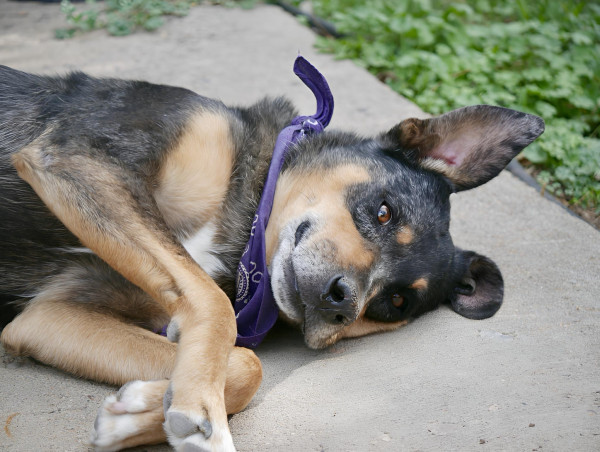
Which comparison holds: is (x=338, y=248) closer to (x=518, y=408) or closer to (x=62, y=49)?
(x=518, y=408)

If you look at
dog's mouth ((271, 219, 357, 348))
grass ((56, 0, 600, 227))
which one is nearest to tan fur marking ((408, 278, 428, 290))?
dog's mouth ((271, 219, 357, 348))

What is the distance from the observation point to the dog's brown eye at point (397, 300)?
3.57 meters

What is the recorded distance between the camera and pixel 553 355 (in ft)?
11.1

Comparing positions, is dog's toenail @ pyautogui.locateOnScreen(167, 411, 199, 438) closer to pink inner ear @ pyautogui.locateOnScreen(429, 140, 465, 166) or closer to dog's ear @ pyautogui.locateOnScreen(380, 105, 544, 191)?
dog's ear @ pyautogui.locateOnScreen(380, 105, 544, 191)

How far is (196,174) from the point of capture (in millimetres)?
3410

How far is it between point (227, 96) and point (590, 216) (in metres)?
3.46

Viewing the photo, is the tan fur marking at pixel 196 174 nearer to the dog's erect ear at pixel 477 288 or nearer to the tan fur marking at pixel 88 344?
the tan fur marking at pixel 88 344

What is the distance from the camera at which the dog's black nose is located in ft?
10.3

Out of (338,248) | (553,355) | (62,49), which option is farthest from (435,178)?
(62,49)

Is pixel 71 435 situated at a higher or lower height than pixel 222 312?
lower

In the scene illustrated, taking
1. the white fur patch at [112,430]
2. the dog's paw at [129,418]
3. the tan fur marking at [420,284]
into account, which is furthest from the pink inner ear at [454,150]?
the white fur patch at [112,430]

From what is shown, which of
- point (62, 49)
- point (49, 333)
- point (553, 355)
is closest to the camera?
point (49, 333)

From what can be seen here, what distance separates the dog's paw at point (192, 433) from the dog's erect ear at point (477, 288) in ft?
6.13

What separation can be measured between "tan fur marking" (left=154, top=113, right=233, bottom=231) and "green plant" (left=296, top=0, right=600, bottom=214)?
3.27 metres
